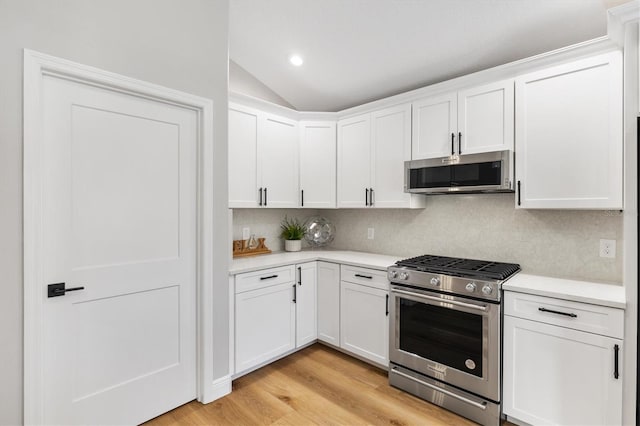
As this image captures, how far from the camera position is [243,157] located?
302 centimetres

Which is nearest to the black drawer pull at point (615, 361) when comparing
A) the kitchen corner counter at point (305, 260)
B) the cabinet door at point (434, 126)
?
the kitchen corner counter at point (305, 260)

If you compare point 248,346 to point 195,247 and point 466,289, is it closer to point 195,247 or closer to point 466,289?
point 195,247

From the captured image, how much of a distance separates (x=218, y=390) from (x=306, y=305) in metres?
1.02

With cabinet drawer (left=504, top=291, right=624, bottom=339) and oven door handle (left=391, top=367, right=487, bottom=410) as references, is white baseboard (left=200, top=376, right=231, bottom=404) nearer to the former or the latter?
oven door handle (left=391, top=367, right=487, bottom=410)

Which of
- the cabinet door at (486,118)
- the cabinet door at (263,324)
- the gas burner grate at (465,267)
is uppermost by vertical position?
the cabinet door at (486,118)

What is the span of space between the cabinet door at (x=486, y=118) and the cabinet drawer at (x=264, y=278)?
1741 mm

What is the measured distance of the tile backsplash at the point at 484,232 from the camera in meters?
2.33

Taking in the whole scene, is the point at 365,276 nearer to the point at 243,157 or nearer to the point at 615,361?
the point at 243,157

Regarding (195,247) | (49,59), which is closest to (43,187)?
(49,59)

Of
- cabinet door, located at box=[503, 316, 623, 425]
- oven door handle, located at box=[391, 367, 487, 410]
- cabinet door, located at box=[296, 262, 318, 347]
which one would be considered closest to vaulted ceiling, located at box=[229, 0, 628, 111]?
cabinet door, located at box=[296, 262, 318, 347]

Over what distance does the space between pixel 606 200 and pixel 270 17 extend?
2715 millimetres

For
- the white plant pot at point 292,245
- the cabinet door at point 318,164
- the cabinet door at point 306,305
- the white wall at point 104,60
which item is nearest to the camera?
the white wall at point 104,60

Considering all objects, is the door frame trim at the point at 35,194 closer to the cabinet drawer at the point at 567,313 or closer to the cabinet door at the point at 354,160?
the cabinet door at the point at 354,160

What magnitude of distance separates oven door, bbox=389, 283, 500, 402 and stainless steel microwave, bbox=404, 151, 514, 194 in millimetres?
823
